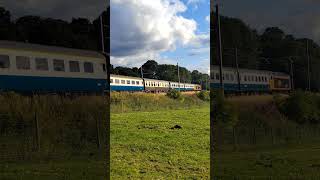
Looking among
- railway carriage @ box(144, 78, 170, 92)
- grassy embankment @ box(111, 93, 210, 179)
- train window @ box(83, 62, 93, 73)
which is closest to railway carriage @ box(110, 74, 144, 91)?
grassy embankment @ box(111, 93, 210, 179)

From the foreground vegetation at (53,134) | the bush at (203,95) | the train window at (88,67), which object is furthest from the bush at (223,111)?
the bush at (203,95)

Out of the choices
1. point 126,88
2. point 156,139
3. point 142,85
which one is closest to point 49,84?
point 156,139

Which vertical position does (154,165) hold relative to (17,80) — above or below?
below

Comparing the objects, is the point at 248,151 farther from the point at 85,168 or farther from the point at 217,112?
the point at 85,168

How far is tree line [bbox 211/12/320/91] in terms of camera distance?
6586 mm

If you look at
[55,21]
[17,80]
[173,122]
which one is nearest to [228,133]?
[55,21]

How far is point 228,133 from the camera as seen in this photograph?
22.4 feet

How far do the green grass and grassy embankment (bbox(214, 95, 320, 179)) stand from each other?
1.25 m

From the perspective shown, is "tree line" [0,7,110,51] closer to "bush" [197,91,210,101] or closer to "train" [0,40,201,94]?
"train" [0,40,201,94]

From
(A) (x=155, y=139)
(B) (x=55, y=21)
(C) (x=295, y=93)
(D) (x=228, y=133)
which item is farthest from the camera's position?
(A) (x=155, y=139)

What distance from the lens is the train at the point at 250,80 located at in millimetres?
6398

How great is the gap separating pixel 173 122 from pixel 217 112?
721cm

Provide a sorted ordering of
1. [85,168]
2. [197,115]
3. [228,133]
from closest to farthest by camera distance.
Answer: [85,168] → [228,133] → [197,115]

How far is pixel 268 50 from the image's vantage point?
7.31 meters
